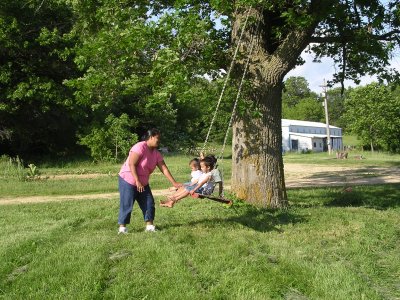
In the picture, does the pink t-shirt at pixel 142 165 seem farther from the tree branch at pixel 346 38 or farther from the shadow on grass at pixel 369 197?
the shadow on grass at pixel 369 197

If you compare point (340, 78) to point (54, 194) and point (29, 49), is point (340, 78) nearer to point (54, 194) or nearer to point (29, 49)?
point (54, 194)

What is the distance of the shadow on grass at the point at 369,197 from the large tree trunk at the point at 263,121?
8.58 feet

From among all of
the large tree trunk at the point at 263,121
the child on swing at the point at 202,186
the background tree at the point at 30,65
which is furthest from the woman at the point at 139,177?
the background tree at the point at 30,65

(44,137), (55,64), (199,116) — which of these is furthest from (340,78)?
(199,116)

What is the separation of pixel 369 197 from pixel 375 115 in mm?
40759

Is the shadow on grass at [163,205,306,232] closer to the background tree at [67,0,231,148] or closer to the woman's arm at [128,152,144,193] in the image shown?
the woman's arm at [128,152,144,193]

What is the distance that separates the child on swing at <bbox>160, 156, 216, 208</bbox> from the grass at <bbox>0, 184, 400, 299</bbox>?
1.54 feet

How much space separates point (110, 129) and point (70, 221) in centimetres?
2286

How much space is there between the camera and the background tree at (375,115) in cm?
5097

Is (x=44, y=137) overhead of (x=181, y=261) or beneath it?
overhead

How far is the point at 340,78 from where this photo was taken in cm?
1304

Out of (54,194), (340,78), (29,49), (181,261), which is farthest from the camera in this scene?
(29,49)

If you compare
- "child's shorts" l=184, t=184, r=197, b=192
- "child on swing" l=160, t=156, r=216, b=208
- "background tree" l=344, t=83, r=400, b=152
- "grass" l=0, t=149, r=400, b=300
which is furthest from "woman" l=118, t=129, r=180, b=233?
"background tree" l=344, t=83, r=400, b=152

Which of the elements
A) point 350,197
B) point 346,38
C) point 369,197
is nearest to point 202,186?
point 346,38
